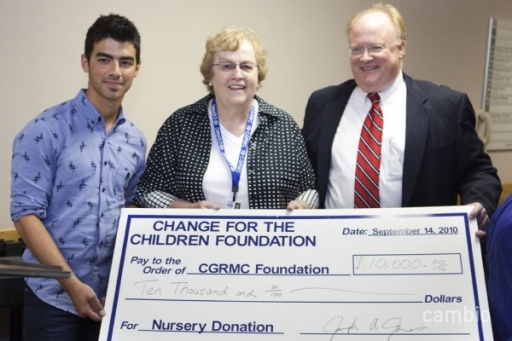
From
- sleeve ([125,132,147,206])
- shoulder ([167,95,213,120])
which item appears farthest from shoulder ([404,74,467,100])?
sleeve ([125,132,147,206])

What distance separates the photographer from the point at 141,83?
129 inches

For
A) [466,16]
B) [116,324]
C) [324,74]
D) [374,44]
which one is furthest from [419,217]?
[466,16]

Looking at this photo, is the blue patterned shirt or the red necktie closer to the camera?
the blue patterned shirt

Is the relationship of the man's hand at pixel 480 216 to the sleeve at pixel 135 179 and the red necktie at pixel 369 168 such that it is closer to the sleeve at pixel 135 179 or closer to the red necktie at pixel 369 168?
the red necktie at pixel 369 168

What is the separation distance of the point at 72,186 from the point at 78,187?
20 mm

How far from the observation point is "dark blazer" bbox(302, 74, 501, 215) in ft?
7.69

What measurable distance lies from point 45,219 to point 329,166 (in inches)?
43.1

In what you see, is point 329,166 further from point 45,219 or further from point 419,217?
point 45,219

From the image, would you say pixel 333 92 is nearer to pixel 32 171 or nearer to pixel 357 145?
pixel 357 145

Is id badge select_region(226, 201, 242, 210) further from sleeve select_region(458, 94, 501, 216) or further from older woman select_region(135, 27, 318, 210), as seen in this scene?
sleeve select_region(458, 94, 501, 216)

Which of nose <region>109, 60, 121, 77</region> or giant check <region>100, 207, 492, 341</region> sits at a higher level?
nose <region>109, 60, 121, 77</region>

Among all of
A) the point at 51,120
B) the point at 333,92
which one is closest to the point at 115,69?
the point at 51,120
